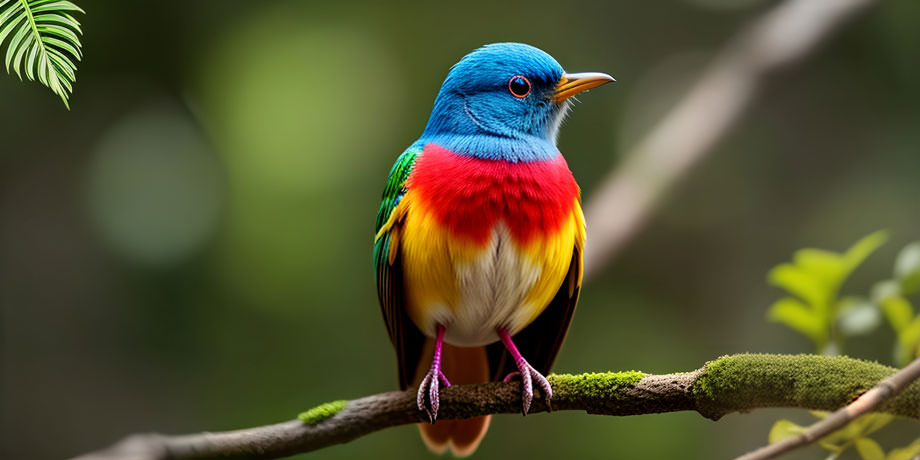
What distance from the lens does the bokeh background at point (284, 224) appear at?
496cm

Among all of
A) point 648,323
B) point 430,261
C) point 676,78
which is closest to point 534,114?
point 430,261

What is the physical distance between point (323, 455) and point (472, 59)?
9.94ft

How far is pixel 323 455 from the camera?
5.13m

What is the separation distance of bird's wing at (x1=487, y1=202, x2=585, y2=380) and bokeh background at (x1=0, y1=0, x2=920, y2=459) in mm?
1674

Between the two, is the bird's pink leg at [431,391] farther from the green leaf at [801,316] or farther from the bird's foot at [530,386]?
the green leaf at [801,316]

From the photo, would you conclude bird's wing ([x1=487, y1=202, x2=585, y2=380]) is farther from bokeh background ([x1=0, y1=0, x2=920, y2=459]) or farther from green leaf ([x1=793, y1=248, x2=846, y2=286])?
bokeh background ([x1=0, y1=0, x2=920, y2=459])

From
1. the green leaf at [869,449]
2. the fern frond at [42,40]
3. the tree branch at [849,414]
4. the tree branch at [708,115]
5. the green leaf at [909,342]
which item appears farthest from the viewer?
the tree branch at [708,115]

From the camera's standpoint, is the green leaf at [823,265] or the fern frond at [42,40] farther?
the green leaf at [823,265]

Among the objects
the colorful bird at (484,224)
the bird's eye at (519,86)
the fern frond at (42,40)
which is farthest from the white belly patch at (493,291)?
the fern frond at (42,40)

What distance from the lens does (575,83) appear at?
9.78ft

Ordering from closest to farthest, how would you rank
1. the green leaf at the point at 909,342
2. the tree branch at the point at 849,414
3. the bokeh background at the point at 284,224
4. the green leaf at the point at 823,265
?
1. the tree branch at the point at 849,414
2. the green leaf at the point at 909,342
3. the green leaf at the point at 823,265
4. the bokeh background at the point at 284,224

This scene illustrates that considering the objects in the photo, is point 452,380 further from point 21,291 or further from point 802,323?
point 21,291

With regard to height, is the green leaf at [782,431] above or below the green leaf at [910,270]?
below

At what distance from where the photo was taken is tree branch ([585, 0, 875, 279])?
4707 mm
